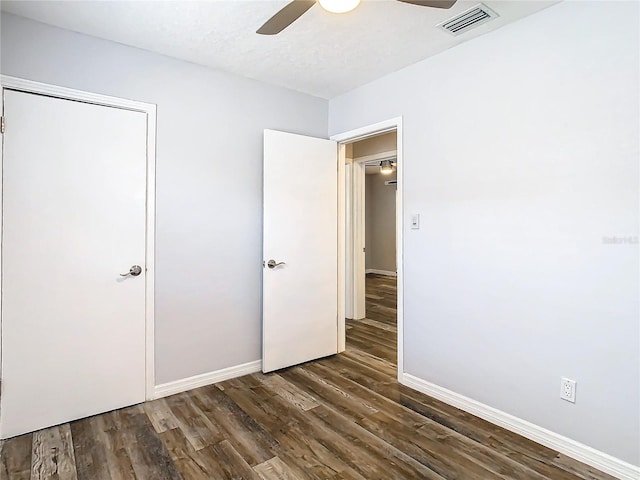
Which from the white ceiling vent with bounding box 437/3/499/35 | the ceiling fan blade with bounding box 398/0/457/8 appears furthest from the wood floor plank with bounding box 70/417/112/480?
the white ceiling vent with bounding box 437/3/499/35

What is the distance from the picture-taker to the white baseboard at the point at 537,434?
1.88 m

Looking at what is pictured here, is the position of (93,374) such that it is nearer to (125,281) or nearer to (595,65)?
(125,281)

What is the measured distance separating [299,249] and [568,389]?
217 centimetres

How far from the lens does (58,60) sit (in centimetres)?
234

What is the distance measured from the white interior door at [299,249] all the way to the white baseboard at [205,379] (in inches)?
5.8

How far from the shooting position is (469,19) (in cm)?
222

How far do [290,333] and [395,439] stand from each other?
1.37 metres

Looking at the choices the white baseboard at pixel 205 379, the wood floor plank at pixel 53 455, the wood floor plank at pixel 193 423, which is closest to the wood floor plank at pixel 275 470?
the wood floor plank at pixel 193 423

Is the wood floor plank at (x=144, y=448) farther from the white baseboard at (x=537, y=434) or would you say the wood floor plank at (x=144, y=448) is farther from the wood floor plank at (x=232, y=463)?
the white baseboard at (x=537, y=434)

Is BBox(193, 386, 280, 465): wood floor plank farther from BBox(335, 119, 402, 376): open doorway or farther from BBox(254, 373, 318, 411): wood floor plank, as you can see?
BBox(335, 119, 402, 376): open doorway

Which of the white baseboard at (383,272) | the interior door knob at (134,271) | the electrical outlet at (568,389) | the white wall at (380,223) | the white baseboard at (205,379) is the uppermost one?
the white wall at (380,223)

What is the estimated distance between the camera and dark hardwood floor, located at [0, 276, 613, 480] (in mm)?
1924

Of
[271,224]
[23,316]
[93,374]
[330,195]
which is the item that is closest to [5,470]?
[93,374]

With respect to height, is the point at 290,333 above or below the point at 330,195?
below
